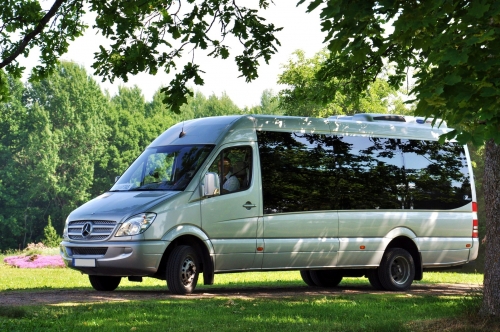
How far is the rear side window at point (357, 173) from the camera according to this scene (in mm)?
15500

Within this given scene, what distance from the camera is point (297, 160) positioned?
15.9 meters

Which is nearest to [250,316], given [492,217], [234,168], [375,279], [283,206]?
[492,217]

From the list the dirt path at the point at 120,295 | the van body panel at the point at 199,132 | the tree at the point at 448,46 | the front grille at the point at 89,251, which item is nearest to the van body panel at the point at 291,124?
the van body panel at the point at 199,132

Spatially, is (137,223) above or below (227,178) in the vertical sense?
below

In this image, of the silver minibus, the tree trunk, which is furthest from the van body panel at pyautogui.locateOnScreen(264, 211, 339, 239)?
the tree trunk

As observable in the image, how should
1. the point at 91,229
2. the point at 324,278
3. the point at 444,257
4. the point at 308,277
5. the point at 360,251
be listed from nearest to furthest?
the point at 91,229 → the point at 360,251 → the point at 444,257 → the point at 324,278 → the point at 308,277

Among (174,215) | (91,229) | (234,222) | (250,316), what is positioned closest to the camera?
(250,316)

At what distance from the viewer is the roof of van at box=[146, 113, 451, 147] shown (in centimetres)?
1494

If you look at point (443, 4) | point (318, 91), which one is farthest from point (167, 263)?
point (443, 4)

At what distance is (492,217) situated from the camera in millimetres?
11031

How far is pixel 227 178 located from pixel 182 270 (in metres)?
1.72

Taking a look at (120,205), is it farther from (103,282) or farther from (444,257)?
(444,257)

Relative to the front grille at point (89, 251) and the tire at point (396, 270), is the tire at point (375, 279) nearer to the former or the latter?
the tire at point (396, 270)

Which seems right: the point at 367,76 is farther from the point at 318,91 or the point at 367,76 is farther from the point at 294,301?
the point at 294,301
